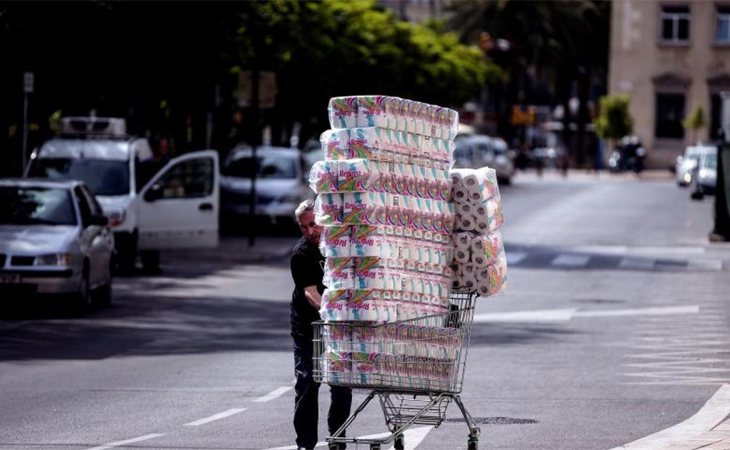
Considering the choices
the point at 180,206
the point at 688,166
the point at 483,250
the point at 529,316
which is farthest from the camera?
the point at 688,166

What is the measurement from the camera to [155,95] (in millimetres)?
38281

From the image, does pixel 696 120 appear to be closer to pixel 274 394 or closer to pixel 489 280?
pixel 274 394

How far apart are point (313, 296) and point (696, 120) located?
83588 mm

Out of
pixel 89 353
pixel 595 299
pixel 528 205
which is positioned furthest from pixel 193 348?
pixel 528 205

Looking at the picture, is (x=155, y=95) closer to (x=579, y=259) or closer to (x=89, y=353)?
(x=579, y=259)

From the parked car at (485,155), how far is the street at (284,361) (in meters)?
37.1

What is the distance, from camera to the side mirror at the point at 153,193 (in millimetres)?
29719

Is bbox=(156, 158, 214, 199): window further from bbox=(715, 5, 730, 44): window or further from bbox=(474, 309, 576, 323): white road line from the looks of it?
bbox=(715, 5, 730, 44): window

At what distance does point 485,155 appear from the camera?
7500 centimetres

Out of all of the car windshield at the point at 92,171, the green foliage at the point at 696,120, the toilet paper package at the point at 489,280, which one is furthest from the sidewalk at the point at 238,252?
the green foliage at the point at 696,120

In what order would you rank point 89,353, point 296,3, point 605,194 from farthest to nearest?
point 605,194 → point 296,3 → point 89,353

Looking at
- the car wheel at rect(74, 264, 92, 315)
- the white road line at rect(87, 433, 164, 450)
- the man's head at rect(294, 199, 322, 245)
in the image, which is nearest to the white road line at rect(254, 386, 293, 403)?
the white road line at rect(87, 433, 164, 450)

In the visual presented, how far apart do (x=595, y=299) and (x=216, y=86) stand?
1707cm

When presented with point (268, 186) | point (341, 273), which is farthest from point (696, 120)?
point (341, 273)
